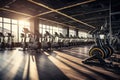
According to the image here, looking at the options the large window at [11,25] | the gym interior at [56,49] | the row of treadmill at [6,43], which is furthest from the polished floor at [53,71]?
the large window at [11,25]

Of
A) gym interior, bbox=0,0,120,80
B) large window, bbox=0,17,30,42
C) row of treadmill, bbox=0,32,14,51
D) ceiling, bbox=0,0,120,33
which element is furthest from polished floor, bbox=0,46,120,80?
large window, bbox=0,17,30,42

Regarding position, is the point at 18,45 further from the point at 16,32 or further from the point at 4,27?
the point at 4,27

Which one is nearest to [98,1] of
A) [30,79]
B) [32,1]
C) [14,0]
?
[32,1]

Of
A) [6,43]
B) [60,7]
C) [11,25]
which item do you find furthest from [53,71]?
[11,25]

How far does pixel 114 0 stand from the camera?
250 inches

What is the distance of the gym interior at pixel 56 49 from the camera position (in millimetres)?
2957

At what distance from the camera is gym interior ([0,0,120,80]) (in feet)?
9.70

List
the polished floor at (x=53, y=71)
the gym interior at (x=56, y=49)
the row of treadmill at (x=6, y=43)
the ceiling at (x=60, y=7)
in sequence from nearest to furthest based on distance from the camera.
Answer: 1. the polished floor at (x=53, y=71)
2. the gym interior at (x=56, y=49)
3. the ceiling at (x=60, y=7)
4. the row of treadmill at (x=6, y=43)

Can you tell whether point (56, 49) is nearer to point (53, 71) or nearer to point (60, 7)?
point (60, 7)

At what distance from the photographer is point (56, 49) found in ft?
31.2

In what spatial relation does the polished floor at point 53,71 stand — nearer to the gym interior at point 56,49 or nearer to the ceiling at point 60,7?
the gym interior at point 56,49

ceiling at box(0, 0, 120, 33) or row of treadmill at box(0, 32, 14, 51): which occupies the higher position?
ceiling at box(0, 0, 120, 33)

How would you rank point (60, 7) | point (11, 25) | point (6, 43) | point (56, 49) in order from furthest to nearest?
point (11, 25)
point (6, 43)
point (56, 49)
point (60, 7)

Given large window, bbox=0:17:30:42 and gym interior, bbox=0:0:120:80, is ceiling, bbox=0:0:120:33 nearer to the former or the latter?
gym interior, bbox=0:0:120:80
